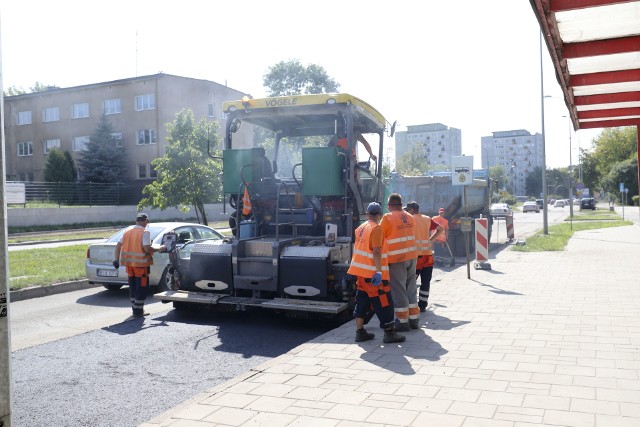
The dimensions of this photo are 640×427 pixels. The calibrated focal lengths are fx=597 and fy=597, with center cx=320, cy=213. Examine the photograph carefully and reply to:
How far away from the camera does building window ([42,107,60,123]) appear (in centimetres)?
4856

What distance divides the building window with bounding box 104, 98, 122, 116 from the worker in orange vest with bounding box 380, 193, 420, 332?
41560mm

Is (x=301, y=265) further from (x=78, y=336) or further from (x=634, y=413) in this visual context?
(x=634, y=413)

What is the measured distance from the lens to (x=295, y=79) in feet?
178

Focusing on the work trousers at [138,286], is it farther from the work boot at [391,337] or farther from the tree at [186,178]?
the tree at [186,178]

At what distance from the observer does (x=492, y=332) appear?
7.00 m

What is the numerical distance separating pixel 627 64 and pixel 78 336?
6.81 metres

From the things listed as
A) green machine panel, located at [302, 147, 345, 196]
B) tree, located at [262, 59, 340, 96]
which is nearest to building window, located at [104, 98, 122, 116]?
tree, located at [262, 59, 340, 96]

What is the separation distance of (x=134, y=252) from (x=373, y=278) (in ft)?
13.4

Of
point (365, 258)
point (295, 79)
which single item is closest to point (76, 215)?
point (295, 79)

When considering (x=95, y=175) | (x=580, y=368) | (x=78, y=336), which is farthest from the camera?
(x=95, y=175)

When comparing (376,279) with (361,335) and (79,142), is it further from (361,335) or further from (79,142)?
(79,142)

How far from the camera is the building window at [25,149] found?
164 feet

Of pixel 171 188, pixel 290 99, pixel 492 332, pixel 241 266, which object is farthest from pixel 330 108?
pixel 171 188

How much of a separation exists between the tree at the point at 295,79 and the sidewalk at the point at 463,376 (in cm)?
4676
